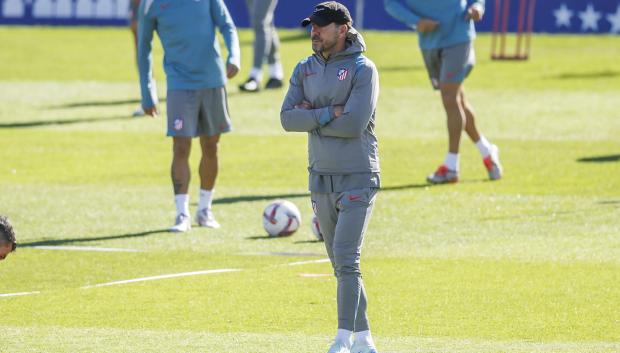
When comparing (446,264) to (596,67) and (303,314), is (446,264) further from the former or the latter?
(596,67)

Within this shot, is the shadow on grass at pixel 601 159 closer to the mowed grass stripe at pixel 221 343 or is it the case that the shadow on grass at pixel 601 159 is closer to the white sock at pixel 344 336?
the mowed grass stripe at pixel 221 343

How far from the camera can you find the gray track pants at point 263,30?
85.3ft

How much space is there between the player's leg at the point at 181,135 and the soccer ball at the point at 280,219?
3.09ft

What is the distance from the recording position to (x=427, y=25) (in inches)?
716

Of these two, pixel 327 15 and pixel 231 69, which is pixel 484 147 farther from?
pixel 327 15

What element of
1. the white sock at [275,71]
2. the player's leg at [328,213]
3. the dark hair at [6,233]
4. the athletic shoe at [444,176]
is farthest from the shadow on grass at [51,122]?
the player's leg at [328,213]

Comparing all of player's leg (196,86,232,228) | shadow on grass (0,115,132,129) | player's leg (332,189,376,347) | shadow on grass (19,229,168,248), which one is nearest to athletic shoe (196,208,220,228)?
player's leg (196,86,232,228)

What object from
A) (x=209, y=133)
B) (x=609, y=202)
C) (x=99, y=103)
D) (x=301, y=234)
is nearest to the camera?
(x=301, y=234)

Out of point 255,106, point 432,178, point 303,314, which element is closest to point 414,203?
point 432,178

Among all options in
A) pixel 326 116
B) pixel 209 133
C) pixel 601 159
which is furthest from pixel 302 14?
pixel 326 116

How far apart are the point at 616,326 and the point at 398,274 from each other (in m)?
2.70

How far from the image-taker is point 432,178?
731 inches

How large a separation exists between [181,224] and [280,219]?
1.12 metres

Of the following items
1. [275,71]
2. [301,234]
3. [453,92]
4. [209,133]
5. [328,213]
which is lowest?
[275,71]
